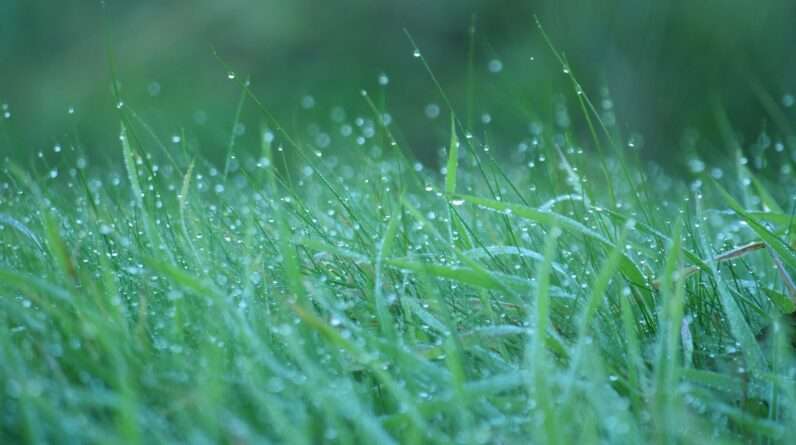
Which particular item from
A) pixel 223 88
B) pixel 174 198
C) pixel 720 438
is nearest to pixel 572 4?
pixel 223 88

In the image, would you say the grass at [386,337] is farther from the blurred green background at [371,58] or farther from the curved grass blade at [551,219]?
the blurred green background at [371,58]

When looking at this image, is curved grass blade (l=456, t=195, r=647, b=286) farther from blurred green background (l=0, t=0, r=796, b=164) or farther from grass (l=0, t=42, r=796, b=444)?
blurred green background (l=0, t=0, r=796, b=164)

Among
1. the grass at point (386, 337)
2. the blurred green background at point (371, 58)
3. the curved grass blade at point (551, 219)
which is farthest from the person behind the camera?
the blurred green background at point (371, 58)

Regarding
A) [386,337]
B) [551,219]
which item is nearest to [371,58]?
[551,219]

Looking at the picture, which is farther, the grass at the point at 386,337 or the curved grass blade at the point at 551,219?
the curved grass blade at the point at 551,219

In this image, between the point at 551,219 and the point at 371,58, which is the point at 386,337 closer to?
the point at 551,219

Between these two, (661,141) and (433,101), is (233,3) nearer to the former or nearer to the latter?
(433,101)

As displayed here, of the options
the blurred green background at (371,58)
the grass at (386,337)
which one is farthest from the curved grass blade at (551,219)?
the blurred green background at (371,58)


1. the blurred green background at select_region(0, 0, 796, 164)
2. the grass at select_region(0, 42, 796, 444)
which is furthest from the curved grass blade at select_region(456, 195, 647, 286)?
the blurred green background at select_region(0, 0, 796, 164)
